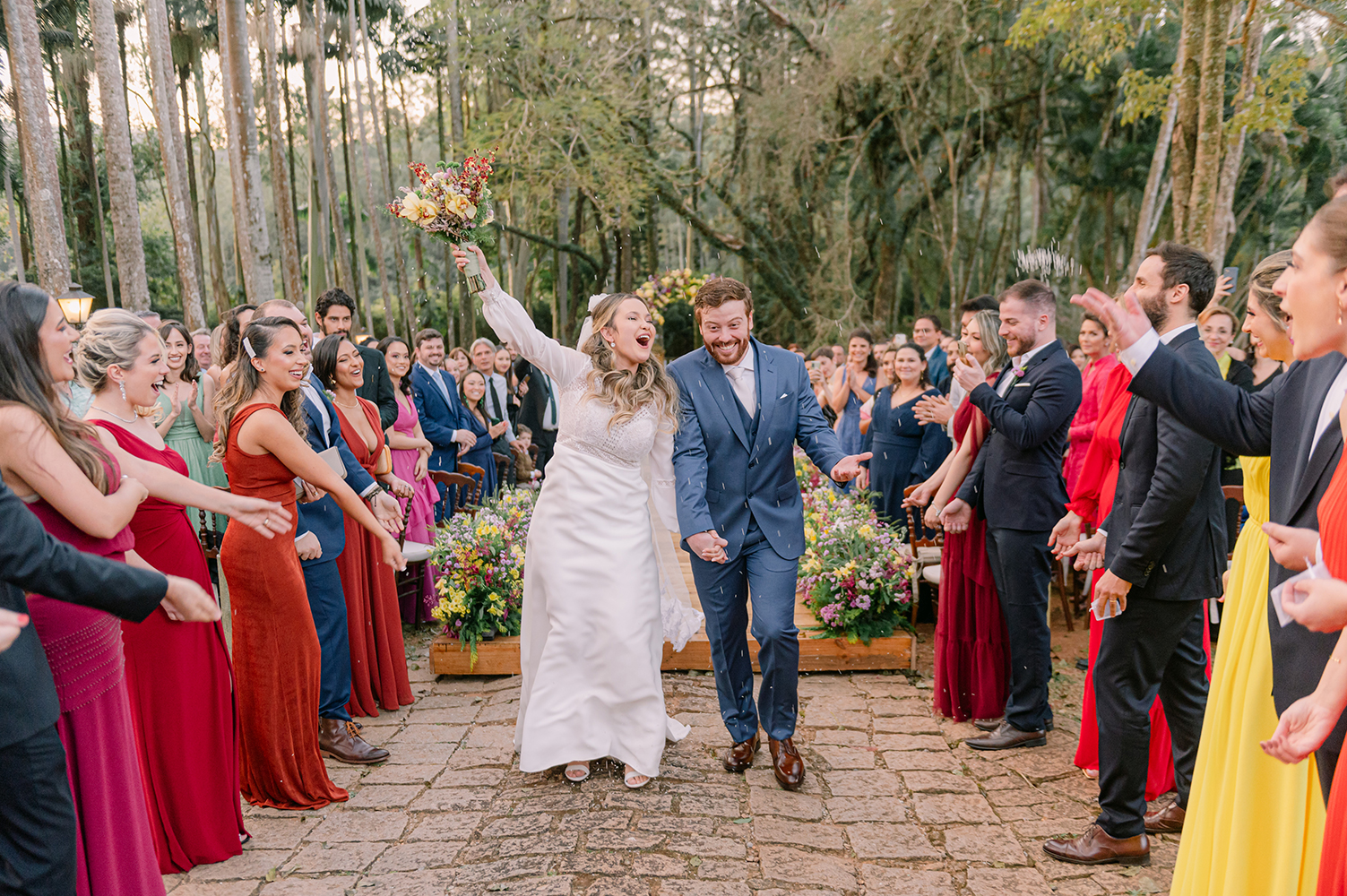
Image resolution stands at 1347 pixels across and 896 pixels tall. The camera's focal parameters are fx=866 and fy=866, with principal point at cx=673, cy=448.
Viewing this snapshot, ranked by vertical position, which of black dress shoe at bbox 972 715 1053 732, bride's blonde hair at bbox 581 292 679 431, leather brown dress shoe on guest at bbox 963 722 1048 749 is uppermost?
bride's blonde hair at bbox 581 292 679 431

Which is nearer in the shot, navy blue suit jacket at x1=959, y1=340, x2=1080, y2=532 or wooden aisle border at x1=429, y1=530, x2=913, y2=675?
navy blue suit jacket at x1=959, y1=340, x2=1080, y2=532

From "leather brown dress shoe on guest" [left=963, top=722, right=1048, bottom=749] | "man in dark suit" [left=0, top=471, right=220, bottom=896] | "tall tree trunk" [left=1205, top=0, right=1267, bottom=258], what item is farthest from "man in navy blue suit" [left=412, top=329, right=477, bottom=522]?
"tall tree trunk" [left=1205, top=0, right=1267, bottom=258]

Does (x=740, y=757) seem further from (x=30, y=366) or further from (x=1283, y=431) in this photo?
(x=30, y=366)

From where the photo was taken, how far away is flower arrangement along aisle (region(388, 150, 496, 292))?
4238 mm

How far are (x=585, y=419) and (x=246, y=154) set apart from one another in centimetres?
1324

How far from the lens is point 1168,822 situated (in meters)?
3.51

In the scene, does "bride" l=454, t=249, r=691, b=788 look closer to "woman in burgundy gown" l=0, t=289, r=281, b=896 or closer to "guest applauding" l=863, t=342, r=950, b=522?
"woman in burgundy gown" l=0, t=289, r=281, b=896

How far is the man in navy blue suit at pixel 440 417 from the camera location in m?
7.94

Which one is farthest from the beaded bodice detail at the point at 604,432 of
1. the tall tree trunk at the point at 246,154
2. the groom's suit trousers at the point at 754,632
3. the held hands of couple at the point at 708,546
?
the tall tree trunk at the point at 246,154

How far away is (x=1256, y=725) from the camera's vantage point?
7.57ft

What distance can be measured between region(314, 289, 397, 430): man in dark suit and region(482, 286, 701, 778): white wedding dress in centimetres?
249

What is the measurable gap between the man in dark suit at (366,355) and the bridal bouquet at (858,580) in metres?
3.13

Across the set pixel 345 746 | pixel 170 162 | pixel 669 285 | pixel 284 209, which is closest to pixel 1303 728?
pixel 345 746

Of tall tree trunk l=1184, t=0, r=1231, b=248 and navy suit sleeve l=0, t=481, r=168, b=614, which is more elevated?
tall tree trunk l=1184, t=0, r=1231, b=248
